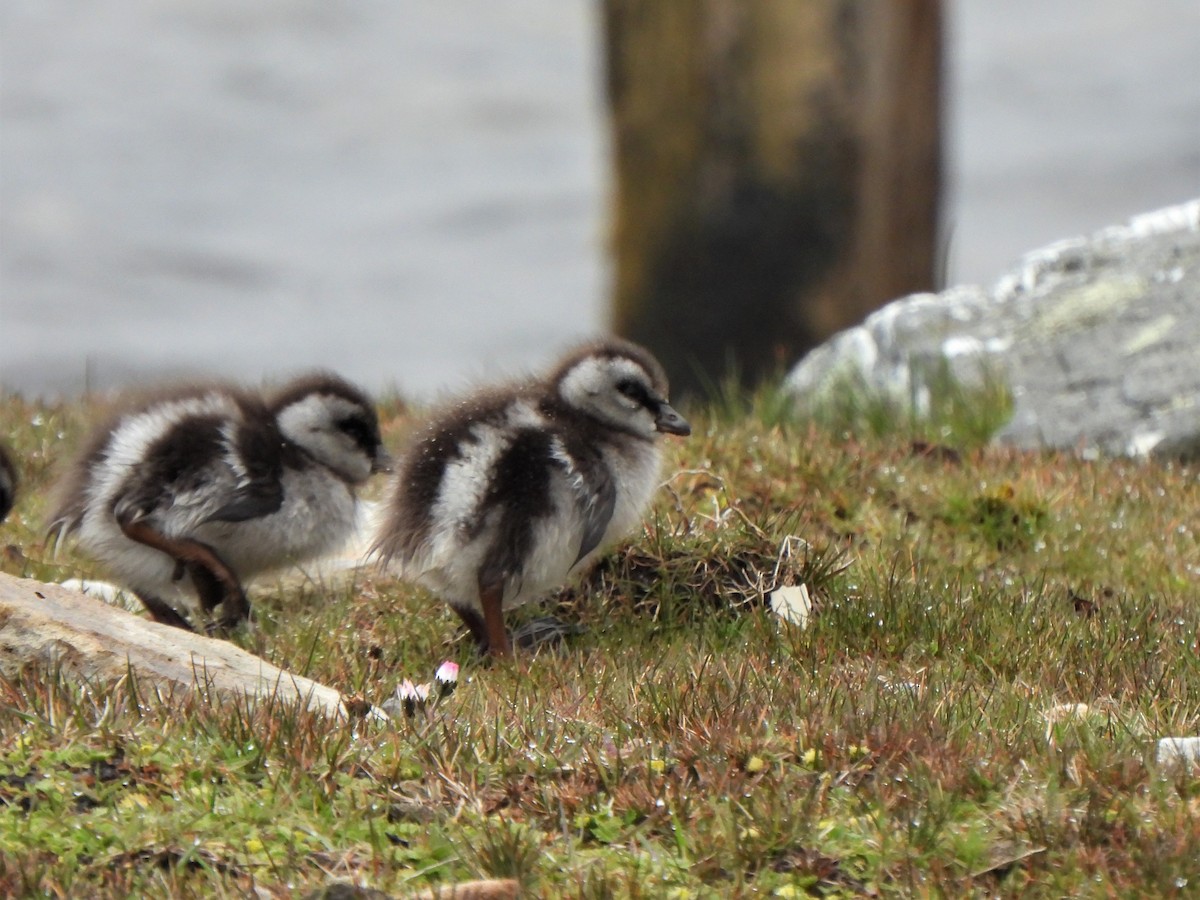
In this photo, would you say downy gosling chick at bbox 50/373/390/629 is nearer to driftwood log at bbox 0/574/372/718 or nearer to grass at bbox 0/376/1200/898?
grass at bbox 0/376/1200/898

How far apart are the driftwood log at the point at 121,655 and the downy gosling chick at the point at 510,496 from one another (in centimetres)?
110

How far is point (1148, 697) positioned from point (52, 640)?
3233mm

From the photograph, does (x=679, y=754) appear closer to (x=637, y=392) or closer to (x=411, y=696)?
(x=411, y=696)

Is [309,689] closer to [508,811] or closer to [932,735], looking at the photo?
[508,811]

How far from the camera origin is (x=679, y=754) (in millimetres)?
4715

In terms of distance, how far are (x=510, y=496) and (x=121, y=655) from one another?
1717 mm

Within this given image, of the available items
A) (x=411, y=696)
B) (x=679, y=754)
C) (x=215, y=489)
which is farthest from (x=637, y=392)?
(x=679, y=754)

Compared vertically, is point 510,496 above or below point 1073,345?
above

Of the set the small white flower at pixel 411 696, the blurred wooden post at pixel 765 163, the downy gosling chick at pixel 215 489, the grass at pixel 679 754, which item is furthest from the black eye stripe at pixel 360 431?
the blurred wooden post at pixel 765 163

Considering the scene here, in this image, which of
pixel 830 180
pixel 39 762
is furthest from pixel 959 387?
pixel 39 762

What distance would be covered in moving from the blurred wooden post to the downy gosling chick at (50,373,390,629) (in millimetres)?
6854

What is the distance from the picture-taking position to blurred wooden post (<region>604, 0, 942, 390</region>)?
45.4 feet

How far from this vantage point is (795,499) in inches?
325

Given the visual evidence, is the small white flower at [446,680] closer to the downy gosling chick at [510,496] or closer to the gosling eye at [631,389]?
the downy gosling chick at [510,496]
